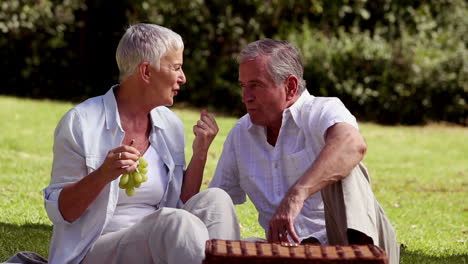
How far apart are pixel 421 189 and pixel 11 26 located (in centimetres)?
1020

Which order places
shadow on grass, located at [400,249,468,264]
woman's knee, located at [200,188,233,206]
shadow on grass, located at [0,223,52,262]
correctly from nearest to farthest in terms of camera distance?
1. woman's knee, located at [200,188,233,206]
2. shadow on grass, located at [0,223,52,262]
3. shadow on grass, located at [400,249,468,264]

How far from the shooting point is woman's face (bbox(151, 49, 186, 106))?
416cm

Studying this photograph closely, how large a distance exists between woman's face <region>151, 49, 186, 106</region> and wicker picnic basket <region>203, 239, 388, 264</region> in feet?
3.49

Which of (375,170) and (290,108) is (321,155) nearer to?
(290,108)

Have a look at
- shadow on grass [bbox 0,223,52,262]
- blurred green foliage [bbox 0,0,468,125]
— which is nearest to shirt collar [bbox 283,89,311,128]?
shadow on grass [bbox 0,223,52,262]

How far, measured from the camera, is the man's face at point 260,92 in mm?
4340

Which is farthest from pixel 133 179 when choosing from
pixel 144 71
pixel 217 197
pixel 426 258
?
pixel 426 258

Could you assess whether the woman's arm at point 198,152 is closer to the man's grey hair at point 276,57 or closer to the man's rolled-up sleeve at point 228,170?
the man's rolled-up sleeve at point 228,170

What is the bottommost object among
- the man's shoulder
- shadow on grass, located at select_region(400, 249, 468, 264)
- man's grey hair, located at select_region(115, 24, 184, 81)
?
shadow on grass, located at select_region(400, 249, 468, 264)

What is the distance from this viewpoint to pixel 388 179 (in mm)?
10469

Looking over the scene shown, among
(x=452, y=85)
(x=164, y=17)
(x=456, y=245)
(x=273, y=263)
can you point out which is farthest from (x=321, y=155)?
(x=164, y=17)

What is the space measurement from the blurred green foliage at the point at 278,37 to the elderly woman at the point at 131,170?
1199cm

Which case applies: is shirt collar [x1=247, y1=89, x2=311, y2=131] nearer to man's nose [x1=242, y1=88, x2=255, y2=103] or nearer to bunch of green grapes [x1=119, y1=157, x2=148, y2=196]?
man's nose [x1=242, y1=88, x2=255, y2=103]

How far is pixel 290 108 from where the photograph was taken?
173 inches
